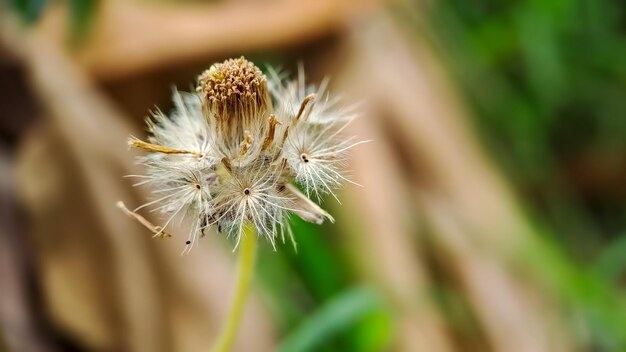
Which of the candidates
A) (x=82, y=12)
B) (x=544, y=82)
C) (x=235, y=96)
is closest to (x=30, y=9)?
(x=82, y=12)

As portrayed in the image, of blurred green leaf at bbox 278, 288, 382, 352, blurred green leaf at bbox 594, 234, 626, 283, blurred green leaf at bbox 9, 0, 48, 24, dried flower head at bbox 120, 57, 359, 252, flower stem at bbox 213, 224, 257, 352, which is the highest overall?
blurred green leaf at bbox 9, 0, 48, 24

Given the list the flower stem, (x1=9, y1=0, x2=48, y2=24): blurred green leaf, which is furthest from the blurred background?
the flower stem

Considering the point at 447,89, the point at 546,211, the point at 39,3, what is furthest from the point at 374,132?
the point at 39,3

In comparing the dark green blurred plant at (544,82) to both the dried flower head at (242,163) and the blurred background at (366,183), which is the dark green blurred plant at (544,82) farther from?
the dried flower head at (242,163)

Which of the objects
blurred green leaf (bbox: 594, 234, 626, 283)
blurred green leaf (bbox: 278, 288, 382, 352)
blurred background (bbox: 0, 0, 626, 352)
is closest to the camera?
blurred green leaf (bbox: 278, 288, 382, 352)

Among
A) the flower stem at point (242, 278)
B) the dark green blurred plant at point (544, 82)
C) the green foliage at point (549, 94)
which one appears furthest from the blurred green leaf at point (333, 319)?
the dark green blurred plant at point (544, 82)

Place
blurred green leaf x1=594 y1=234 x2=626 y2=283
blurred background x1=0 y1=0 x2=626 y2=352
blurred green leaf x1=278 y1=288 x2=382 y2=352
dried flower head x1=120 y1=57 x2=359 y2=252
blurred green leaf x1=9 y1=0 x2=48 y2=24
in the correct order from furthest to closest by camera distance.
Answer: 1. blurred green leaf x1=594 y1=234 x2=626 y2=283
2. blurred background x1=0 y1=0 x2=626 y2=352
3. blurred green leaf x1=278 y1=288 x2=382 y2=352
4. blurred green leaf x1=9 y1=0 x2=48 y2=24
5. dried flower head x1=120 y1=57 x2=359 y2=252

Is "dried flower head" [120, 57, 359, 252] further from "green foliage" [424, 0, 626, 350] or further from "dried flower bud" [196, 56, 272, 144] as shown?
"green foliage" [424, 0, 626, 350]

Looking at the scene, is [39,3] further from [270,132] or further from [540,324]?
[540,324]
